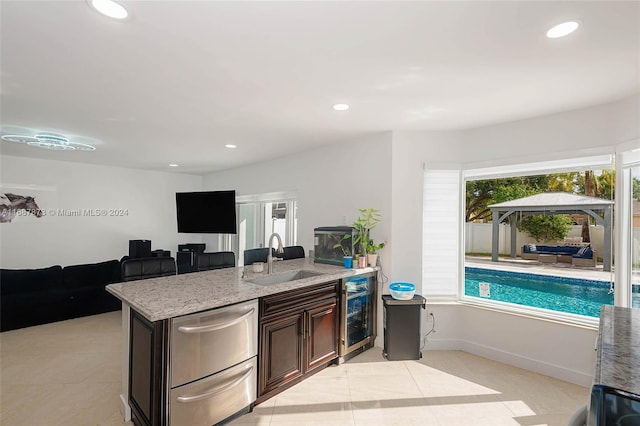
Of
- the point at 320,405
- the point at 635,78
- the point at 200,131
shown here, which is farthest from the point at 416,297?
the point at 200,131

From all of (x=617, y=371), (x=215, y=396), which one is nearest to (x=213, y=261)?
(x=215, y=396)

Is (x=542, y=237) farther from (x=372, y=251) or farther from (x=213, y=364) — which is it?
(x=213, y=364)

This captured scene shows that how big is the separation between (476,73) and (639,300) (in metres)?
2.48

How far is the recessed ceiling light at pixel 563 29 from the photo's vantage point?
5.18 feet

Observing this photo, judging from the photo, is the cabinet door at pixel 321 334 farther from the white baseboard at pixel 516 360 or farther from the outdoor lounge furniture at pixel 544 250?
the outdoor lounge furniture at pixel 544 250

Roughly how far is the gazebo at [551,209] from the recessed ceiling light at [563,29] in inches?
77.2

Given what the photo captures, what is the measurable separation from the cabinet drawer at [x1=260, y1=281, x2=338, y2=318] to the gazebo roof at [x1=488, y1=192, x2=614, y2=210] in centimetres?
221

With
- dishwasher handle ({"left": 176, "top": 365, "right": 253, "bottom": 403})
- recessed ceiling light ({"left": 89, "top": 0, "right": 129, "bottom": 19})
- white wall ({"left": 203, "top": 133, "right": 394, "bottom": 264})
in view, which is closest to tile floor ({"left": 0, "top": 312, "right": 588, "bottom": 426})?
dishwasher handle ({"left": 176, "top": 365, "right": 253, "bottom": 403})

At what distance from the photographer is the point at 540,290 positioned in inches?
135

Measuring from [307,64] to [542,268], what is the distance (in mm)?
3358

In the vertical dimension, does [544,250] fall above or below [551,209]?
below

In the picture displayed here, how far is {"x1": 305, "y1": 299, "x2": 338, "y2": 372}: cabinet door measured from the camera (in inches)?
109

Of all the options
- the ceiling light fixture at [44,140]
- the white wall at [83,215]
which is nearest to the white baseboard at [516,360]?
the ceiling light fixture at [44,140]

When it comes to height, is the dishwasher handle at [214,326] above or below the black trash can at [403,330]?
above
